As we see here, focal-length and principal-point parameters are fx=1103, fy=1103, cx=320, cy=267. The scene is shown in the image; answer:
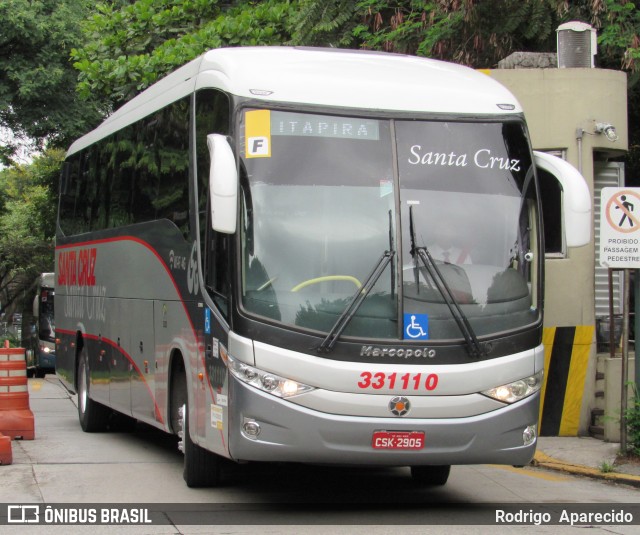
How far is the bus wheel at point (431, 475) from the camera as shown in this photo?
405 inches

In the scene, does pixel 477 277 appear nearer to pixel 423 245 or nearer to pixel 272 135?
pixel 423 245

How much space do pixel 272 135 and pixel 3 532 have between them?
355 centimetres

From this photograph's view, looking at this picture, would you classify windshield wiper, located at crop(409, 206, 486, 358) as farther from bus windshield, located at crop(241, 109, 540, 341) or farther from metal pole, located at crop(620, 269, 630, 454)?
metal pole, located at crop(620, 269, 630, 454)

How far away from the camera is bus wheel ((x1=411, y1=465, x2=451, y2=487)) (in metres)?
10.3

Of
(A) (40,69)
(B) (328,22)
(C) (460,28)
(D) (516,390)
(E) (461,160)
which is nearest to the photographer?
(D) (516,390)

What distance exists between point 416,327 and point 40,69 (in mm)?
21325

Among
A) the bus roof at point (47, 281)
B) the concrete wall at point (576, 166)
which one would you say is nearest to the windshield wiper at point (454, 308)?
the concrete wall at point (576, 166)

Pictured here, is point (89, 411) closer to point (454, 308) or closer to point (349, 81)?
point (349, 81)

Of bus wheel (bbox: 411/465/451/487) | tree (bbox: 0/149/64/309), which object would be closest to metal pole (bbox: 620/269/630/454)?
bus wheel (bbox: 411/465/451/487)

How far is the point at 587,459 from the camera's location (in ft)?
39.5

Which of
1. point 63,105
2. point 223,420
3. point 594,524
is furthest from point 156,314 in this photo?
point 63,105

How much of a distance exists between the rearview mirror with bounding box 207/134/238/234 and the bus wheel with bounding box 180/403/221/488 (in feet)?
7.97

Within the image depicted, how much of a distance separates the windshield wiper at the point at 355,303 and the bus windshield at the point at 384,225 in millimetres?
35

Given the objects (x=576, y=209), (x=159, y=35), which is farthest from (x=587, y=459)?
(x=159, y=35)
